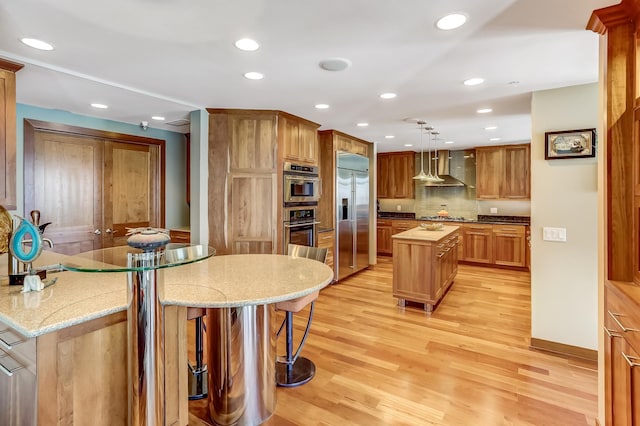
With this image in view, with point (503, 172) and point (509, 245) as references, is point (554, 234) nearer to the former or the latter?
point (509, 245)

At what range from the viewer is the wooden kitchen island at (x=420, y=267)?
12.6ft

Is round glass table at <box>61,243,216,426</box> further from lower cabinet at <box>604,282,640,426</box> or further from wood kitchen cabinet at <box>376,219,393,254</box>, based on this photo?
wood kitchen cabinet at <box>376,219,393,254</box>

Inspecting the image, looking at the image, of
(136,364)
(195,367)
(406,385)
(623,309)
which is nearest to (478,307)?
(406,385)

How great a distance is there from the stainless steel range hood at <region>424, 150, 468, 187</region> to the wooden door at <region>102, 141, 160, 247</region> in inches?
222

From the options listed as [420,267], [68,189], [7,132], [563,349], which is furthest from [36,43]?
[563,349]

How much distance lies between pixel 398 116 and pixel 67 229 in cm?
419

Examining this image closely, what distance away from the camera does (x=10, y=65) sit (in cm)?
236

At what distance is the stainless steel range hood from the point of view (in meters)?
7.24

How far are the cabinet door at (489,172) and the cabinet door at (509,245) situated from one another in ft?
2.56

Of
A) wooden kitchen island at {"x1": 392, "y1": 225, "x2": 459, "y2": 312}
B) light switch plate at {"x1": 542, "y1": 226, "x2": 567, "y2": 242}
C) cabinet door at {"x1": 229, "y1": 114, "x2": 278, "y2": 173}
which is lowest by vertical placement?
wooden kitchen island at {"x1": 392, "y1": 225, "x2": 459, "y2": 312}

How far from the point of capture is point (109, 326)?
150 cm

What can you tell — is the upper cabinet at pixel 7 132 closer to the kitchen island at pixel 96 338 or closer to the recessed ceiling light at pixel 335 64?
the kitchen island at pixel 96 338

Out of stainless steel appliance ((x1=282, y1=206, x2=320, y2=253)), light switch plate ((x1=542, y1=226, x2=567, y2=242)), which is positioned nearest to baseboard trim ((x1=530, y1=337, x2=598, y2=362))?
light switch plate ((x1=542, y1=226, x2=567, y2=242))

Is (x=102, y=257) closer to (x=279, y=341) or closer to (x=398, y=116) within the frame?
(x=279, y=341)
